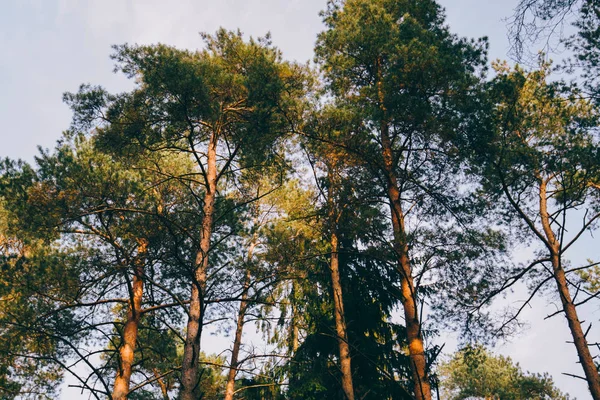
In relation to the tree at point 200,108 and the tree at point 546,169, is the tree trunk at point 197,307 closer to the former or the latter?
the tree at point 200,108

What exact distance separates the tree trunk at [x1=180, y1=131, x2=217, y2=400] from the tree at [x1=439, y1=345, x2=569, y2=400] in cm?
1402

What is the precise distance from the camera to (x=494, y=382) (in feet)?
79.0

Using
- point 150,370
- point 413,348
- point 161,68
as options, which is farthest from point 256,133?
point 150,370

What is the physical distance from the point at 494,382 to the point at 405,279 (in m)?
20.1

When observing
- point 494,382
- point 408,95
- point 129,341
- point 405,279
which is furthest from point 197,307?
point 494,382

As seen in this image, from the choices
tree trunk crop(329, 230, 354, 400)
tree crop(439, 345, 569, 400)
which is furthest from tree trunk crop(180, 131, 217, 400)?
tree crop(439, 345, 569, 400)

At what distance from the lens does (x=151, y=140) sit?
888 centimetres

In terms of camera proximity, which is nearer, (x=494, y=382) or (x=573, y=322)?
(x=573, y=322)

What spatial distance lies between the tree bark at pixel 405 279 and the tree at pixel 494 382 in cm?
1136

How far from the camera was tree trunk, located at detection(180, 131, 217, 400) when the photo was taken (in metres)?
6.77

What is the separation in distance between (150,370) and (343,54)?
44.7 ft

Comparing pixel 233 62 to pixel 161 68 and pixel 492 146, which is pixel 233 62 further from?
pixel 492 146

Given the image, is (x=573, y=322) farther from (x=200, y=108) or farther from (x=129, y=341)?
(x=129, y=341)

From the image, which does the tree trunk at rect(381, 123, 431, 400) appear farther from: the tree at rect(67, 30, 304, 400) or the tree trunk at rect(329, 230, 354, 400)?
the tree at rect(67, 30, 304, 400)
